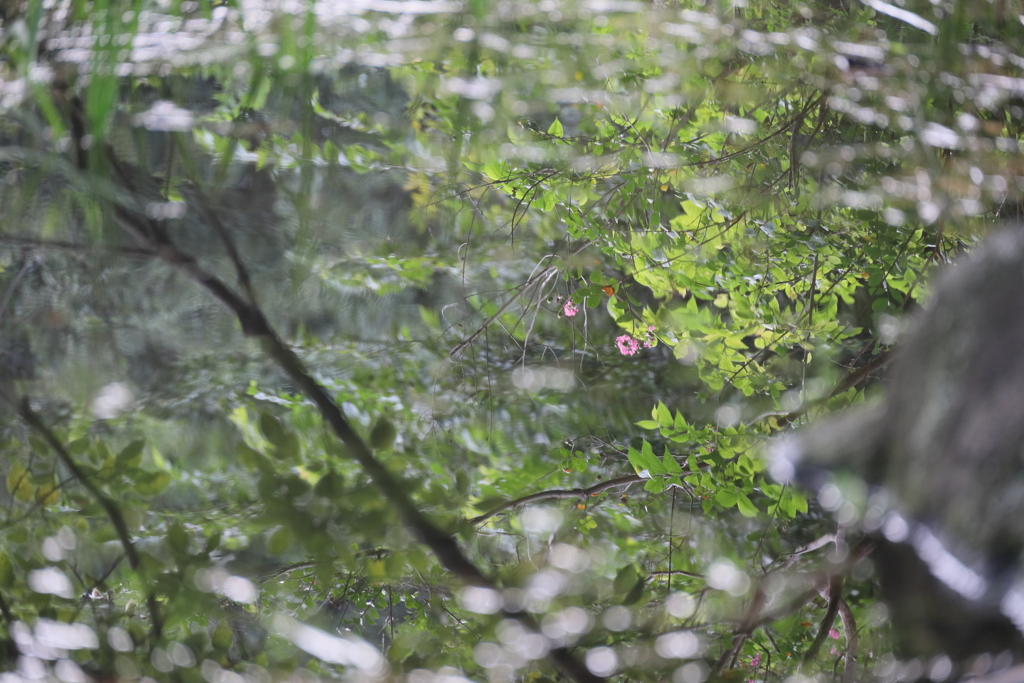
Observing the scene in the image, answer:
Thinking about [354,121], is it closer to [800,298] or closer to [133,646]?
[133,646]

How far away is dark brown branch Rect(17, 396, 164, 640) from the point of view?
1.57 ft

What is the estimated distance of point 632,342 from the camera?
1037 millimetres

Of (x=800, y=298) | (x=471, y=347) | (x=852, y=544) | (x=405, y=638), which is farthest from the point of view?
(x=800, y=298)

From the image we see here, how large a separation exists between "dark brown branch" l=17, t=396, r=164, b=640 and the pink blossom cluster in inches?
28.1

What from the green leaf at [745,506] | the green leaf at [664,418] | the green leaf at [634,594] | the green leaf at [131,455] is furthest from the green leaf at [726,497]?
the green leaf at [131,455]

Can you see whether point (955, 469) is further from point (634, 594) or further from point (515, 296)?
point (515, 296)

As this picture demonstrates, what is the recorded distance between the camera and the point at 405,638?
1.60 ft

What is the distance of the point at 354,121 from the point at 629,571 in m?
0.51

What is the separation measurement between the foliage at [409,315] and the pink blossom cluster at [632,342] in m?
0.17

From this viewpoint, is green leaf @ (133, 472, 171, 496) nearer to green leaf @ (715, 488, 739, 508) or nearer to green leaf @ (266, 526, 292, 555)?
green leaf @ (266, 526, 292, 555)

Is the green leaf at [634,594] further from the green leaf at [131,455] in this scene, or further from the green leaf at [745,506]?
the green leaf at [131,455]

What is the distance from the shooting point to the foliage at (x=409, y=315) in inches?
18.7

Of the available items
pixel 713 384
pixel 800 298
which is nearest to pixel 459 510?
pixel 713 384

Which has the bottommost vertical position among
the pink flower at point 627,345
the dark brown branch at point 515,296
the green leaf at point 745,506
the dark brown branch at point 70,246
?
the pink flower at point 627,345
